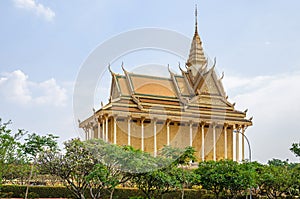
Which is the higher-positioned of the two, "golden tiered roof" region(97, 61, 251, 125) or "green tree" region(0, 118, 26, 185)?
"golden tiered roof" region(97, 61, 251, 125)

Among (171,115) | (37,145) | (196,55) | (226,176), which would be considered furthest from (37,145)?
(196,55)

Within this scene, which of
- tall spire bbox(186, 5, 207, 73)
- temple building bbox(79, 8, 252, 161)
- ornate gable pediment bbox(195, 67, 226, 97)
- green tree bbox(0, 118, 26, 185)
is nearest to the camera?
green tree bbox(0, 118, 26, 185)

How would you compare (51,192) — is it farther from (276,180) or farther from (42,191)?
(276,180)

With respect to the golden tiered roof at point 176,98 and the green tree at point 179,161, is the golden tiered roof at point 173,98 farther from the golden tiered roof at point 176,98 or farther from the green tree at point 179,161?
the green tree at point 179,161

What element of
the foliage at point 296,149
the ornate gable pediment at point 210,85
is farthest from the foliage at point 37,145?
the ornate gable pediment at point 210,85

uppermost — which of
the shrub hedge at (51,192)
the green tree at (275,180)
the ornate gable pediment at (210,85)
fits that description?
the ornate gable pediment at (210,85)

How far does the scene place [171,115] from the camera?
46.7 metres

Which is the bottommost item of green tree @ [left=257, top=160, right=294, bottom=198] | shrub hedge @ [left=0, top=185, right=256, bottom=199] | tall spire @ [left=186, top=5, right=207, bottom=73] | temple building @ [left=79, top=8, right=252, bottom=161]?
shrub hedge @ [left=0, top=185, right=256, bottom=199]

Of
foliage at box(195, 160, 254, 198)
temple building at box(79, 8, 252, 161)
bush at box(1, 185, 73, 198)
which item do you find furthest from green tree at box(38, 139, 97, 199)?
temple building at box(79, 8, 252, 161)

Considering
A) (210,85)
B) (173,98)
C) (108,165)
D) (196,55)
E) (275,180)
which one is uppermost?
(196,55)

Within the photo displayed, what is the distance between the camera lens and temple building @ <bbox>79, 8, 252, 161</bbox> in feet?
150

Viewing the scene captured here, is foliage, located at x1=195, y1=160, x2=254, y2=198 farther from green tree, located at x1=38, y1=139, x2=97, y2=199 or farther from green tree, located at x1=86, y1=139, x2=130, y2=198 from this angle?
green tree, located at x1=38, y1=139, x2=97, y2=199

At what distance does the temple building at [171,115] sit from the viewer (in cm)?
4578

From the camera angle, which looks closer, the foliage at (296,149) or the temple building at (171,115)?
the foliage at (296,149)
